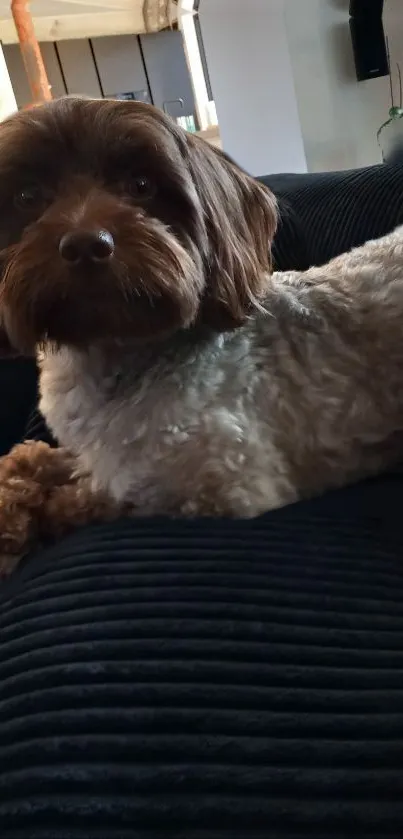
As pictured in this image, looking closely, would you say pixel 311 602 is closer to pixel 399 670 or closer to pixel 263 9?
pixel 399 670

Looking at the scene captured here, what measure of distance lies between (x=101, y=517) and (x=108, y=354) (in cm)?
25

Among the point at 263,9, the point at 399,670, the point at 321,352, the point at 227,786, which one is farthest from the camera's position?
the point at 263,9

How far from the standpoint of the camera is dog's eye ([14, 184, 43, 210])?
1075 mm

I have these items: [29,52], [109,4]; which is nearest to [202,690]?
[29,52]

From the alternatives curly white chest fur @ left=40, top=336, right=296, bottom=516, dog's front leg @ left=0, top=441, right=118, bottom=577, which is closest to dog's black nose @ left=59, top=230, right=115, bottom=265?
curly white chest fur @ left=40, top=336, right=296, bottom=516

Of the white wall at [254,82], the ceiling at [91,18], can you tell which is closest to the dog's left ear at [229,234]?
the white wall at [254,82]

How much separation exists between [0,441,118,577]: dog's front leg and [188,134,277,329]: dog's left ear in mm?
330

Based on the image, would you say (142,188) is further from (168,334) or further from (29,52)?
(29,52)

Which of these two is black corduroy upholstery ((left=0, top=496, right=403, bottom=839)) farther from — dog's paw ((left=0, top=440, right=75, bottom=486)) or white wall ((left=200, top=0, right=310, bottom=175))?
white wall ((left=200, top=0, right=310, bottom=175))

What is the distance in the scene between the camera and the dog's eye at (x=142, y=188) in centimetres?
109

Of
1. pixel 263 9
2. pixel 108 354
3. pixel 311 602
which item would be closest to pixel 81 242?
pixel 108 354

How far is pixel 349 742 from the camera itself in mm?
675

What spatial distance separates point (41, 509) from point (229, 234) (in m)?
0.50

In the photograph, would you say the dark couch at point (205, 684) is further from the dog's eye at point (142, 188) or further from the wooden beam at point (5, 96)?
the wooden beam at point (5, 96)
